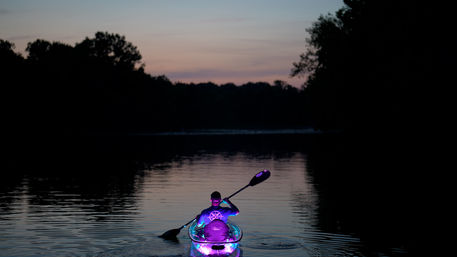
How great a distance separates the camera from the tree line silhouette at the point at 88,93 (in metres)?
90.4

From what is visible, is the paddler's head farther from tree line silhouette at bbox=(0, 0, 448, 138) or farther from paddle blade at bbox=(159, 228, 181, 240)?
tree line silhouette at bbox=(0, 0, 448, 138)

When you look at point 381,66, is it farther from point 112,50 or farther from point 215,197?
point 112,50

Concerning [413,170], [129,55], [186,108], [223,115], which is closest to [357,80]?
[413,170]

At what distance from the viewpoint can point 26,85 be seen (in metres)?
91.4

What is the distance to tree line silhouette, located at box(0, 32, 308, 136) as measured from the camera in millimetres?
90438

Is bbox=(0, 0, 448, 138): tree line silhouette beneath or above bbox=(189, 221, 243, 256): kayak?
above

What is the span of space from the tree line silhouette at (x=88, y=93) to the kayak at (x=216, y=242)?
7707 centimetres

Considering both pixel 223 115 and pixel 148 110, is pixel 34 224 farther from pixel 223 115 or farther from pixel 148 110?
pixel 223 115

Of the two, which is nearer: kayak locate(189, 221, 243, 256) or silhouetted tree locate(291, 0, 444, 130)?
kayak locate(189, 221, 243, 256)

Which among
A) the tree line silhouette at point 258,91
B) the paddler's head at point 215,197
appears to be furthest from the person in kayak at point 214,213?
the tree line silhouette at point 258,91

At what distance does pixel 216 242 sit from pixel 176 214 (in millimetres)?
5457

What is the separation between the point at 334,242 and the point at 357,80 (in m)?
34.8

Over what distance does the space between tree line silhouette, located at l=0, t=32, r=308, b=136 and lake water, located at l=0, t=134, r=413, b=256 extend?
6021 cm

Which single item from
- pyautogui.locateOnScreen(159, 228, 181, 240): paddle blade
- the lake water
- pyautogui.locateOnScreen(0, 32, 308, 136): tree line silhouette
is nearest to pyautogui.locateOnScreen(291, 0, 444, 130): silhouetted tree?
the lake water
